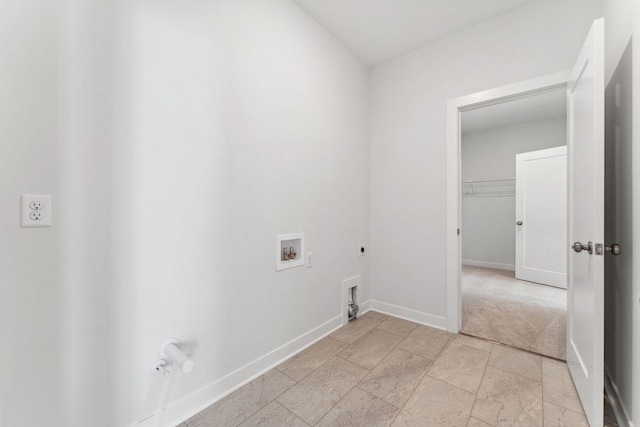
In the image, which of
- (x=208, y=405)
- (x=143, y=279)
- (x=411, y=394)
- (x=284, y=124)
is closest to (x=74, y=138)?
(x=143, y=279)

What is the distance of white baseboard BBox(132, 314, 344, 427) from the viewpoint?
1285 millimetres

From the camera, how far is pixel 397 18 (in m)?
2.11

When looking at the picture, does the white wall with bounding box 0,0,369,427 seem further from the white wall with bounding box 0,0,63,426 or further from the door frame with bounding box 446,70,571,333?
the door frame with bounding box 446,70,571,333

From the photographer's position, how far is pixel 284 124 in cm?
189

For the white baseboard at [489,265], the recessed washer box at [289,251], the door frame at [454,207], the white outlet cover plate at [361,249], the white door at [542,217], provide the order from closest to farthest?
the recessed washer box at [289,251]
the door frame at [454,207]
the white outlet cover plate at [361,249]
the white door at [542,217]
the white baseboard at [489,265]

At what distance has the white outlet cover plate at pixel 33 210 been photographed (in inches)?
37.1

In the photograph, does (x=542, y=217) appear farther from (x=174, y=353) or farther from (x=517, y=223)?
(x=174, y=353)

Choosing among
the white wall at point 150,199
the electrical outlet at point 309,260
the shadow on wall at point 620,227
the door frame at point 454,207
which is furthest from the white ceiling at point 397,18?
the electrical outlet at point 309,260

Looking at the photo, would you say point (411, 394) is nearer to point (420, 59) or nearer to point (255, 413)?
point (255, 413)

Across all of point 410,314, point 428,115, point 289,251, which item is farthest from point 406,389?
point 428,115

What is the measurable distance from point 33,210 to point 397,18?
8.55 feet

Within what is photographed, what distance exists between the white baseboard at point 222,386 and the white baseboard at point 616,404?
68.8 inches

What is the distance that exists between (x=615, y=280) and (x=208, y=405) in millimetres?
2424

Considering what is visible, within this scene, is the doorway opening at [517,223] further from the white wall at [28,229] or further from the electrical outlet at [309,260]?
the white wall at [28,229]
